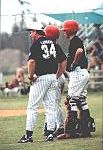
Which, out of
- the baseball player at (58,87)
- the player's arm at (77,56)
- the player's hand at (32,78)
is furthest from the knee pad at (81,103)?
the player's hand at (32,78)

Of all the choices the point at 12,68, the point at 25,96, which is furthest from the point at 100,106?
the point at 12,68

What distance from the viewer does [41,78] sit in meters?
8.48

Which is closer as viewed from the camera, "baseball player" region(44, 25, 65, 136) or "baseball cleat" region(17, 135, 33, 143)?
"baseball cleat" region(17, 135, 33, 143)

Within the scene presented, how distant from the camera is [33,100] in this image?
27.7 ft

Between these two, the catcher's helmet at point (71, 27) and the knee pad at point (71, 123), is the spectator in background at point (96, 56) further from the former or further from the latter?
the knee pad at point (71, 123)

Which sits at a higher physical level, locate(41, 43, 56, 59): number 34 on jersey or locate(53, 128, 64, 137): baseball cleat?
locate(41, 43, 56, 59): number 34 on jersey

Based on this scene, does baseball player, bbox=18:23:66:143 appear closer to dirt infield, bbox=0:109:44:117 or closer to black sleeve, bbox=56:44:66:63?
black sleeve, bbox=56:44:66:63

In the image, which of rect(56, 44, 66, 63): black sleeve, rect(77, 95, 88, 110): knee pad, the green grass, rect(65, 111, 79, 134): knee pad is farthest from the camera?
rect(77, 95, 88, 110): knee pad

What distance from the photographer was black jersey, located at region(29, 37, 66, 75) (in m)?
8.35

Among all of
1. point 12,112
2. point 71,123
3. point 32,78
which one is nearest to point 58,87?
point 71,123

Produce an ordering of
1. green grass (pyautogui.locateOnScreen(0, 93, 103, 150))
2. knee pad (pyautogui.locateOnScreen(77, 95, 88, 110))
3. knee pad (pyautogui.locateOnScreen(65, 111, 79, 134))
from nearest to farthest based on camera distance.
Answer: green grass (pyautogui.locateOnScreen(0, 93, 103, 150)) → knee pad (pyautogui.locateOnScreen(65, 111, 79, 134)) → knee pad (pyautogui.locateOnScreen(77, 95, 88, 110))

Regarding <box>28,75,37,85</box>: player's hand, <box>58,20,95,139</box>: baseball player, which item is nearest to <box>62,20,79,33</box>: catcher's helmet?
<box>58,20,95,139</box>: baseball player

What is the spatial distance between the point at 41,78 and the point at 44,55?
33 centimetres

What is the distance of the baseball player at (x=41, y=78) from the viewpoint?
837 cm
